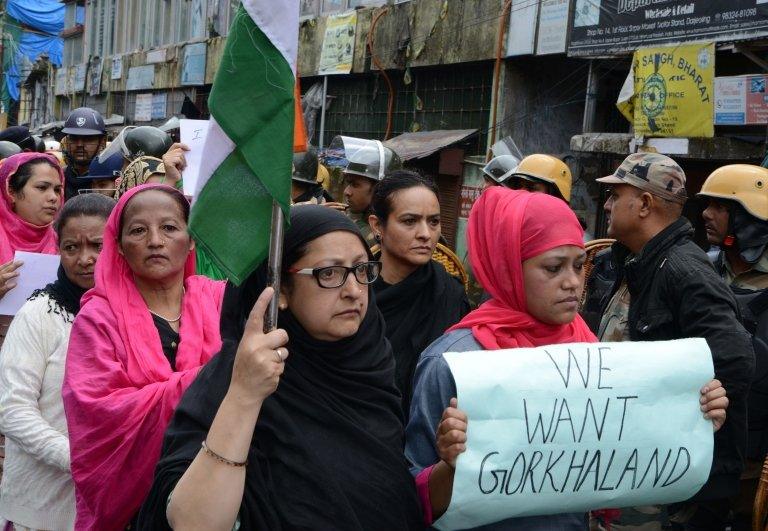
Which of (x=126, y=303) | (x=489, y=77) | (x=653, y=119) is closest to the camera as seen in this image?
(x=126, y=303)

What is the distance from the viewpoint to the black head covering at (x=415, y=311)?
3715 mm

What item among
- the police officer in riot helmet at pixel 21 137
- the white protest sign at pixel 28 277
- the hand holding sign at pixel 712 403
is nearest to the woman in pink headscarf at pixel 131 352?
the white protest sign at pixel 28 277

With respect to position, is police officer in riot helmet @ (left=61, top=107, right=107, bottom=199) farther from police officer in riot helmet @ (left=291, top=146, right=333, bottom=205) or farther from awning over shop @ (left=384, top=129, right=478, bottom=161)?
awning over shop @ (left=384, top=129, right=478, bottom=161)

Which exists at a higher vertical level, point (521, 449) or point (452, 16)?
point (452, 16)

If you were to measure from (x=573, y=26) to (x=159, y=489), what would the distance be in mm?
10516

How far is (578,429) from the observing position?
2.34 meters

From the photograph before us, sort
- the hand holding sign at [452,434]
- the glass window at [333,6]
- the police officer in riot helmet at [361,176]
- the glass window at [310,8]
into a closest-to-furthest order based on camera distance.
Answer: the hand holding sign at [452,434] < the police officer in riot helmet at [361,176] < the glass window at [333,6] < the glass window at [310,8]

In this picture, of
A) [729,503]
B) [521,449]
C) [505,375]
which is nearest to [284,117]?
[505,375]

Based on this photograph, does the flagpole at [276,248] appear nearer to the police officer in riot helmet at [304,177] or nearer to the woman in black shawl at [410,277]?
the woman in black shawl at [410,277]

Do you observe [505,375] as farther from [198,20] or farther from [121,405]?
[198,20]

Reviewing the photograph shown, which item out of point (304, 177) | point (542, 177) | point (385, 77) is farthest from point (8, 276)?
point (385, 77)

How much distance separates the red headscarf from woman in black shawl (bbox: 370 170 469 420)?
3.63 ft

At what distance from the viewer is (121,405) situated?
270 centimetres

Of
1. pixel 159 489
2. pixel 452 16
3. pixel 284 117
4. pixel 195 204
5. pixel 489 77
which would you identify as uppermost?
pixel 452 16
